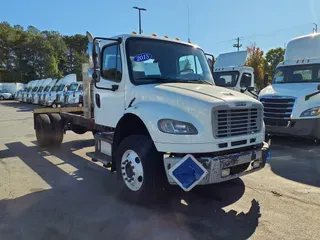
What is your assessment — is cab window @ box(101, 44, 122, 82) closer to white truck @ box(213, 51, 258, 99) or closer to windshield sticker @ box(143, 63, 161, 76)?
windshield sticker @ box(143, 63, 161, 76)

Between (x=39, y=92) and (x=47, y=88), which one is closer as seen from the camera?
(x=47, y=88)

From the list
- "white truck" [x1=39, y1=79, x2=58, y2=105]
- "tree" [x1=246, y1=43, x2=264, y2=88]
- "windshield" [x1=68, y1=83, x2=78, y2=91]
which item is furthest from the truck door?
"tree" [x1=246, y1=43, x2=264, y2=88]

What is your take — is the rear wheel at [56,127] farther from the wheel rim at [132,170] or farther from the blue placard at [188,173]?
the blue placard at [188,173]

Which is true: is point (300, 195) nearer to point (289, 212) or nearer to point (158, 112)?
point (289, 212)

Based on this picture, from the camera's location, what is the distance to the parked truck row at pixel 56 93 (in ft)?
74.1

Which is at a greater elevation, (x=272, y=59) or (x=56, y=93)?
(x=272, y=59)

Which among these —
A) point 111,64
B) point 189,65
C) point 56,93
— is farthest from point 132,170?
point 56,93

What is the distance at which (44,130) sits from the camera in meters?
8.30

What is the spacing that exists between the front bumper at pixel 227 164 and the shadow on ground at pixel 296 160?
1706mm

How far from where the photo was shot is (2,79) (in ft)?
178

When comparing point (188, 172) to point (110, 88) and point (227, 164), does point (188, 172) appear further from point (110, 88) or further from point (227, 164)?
point (110, 88)

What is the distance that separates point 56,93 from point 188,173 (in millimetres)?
23628

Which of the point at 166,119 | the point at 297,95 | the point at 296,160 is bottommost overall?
the point at 296,160

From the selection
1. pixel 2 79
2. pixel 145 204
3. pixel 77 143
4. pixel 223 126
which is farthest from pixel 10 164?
pixel 2 79
